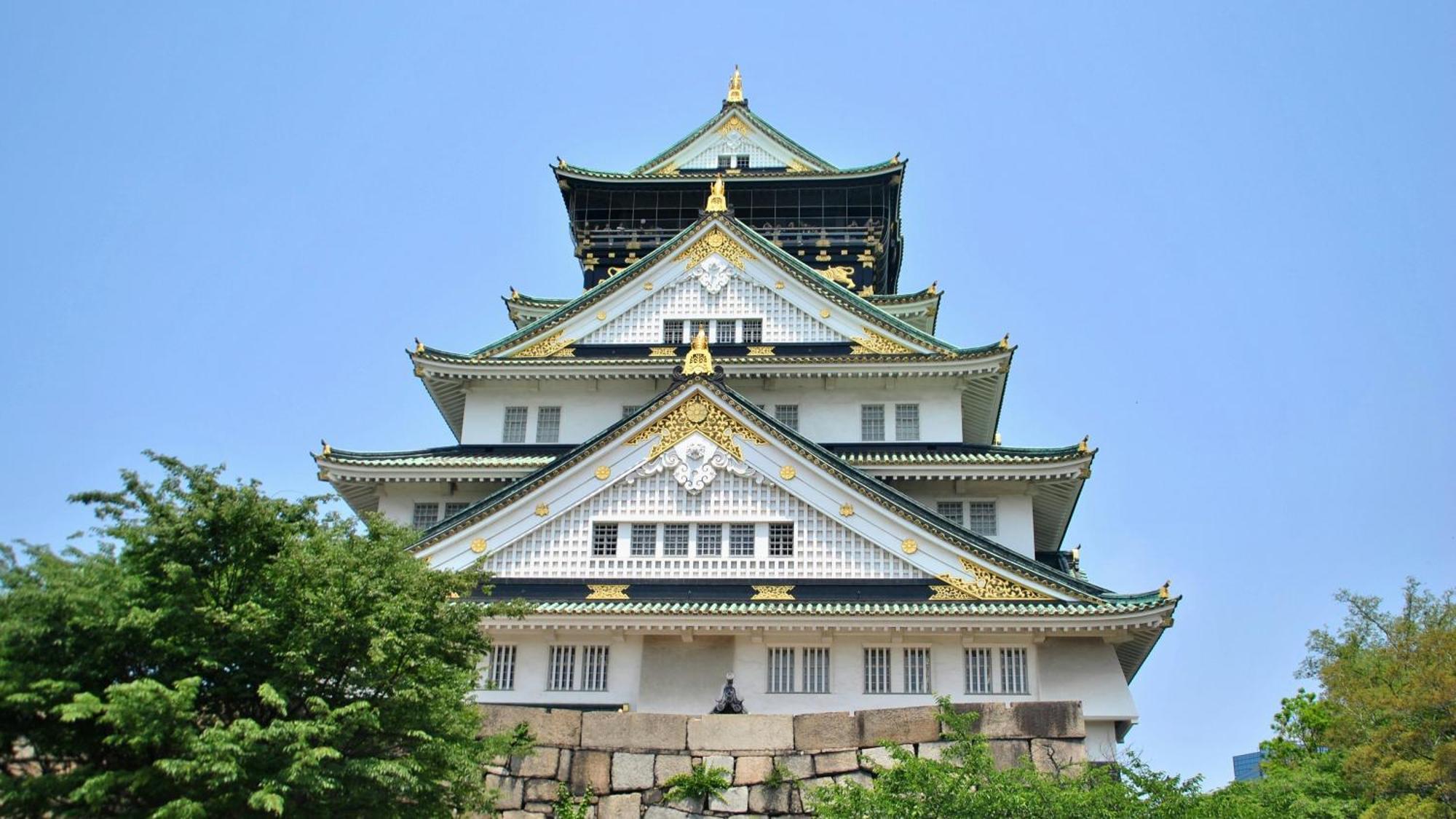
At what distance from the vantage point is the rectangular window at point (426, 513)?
1203 inches

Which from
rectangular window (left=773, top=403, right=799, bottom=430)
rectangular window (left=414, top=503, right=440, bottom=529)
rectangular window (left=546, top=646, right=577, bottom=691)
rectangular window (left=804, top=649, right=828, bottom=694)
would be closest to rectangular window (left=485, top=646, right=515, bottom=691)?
rectangular window (left=546, top=646, right=577, bottom=691)

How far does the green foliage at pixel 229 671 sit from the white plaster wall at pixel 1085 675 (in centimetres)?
1237

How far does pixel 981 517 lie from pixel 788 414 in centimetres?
524

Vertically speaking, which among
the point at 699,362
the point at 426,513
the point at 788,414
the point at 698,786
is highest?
the point at 788,414

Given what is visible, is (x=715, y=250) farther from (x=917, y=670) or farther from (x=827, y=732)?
(x=827, y=732)

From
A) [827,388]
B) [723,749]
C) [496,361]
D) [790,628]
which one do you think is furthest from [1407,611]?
[723,749]

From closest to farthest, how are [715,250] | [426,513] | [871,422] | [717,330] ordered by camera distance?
[426,513] < [871,422] < [717,330] < [715,250]

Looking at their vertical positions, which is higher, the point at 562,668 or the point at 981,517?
the point at 981,517

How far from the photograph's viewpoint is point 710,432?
89.1ft

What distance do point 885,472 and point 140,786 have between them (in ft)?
60.8

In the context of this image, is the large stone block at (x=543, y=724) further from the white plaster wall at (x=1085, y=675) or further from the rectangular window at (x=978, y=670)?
the white plaster wall at (x=1085, y=675)

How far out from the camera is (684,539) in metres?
26.8

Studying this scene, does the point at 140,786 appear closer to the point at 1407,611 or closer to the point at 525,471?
the point at 525,471

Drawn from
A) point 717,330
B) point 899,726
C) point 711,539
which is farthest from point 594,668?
point 717,330
